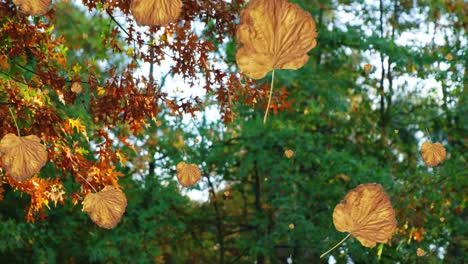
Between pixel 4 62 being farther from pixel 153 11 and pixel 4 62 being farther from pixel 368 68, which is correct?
pixel 368 68

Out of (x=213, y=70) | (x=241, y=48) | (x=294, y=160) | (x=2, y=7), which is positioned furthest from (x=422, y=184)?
(x=241, y=48)

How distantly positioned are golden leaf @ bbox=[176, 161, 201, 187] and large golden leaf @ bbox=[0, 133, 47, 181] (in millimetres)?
6206

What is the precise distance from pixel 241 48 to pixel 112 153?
3396 mm

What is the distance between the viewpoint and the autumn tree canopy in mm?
5605

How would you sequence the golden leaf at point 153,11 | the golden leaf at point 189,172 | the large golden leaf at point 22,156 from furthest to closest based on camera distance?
the golden leaf at point 189,172 < the large golden leaf at point 22,156 < the golden leaf at point 153,11

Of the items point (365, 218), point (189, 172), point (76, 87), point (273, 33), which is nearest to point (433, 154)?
point (189, 172)

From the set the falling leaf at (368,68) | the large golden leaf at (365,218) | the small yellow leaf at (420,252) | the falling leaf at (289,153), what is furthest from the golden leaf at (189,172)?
the large golden leaf at (365,218)

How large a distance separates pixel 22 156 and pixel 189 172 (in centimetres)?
660

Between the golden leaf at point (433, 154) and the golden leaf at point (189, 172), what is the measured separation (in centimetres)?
378

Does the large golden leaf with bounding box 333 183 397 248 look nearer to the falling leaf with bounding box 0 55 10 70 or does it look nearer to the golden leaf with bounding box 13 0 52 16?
the golden leaf with bounding box 13 0 52 16

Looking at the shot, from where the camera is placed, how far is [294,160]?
10.8 metres

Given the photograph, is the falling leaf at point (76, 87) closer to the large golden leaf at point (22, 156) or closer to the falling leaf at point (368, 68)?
the large golden leaf at point (22, 156)

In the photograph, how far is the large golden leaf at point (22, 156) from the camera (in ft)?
13.9

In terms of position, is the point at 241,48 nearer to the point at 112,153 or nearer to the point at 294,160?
the point at 112,153
